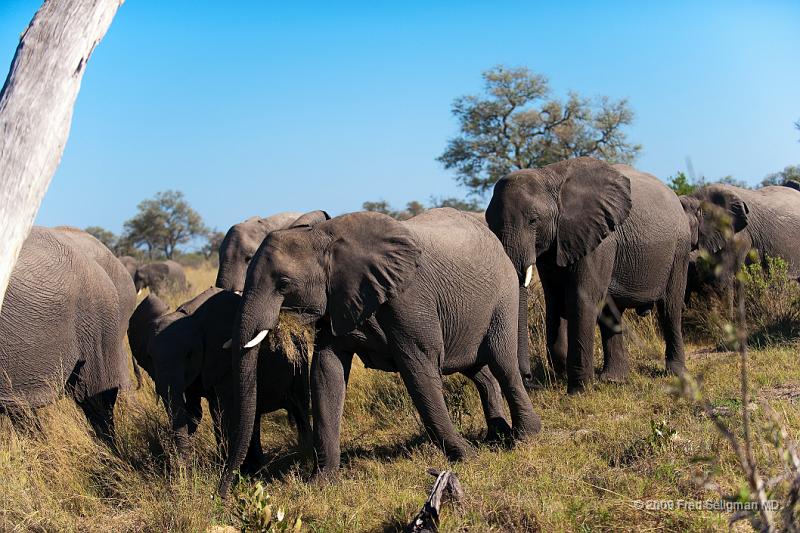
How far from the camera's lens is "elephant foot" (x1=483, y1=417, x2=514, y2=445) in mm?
7598

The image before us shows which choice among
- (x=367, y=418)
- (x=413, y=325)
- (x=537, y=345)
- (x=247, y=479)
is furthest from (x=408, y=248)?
Result: (x=537, y=345)

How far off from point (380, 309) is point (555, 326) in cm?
319

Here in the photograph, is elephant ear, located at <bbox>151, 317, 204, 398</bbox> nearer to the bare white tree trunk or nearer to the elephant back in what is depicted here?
the elephant back

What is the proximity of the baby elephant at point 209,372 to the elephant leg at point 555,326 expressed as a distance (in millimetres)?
2808

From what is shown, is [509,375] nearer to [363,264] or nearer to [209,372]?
[363,264]

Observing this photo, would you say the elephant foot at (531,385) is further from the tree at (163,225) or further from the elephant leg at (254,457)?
the tree at (163,225)

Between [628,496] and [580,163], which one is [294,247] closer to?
[628,496]

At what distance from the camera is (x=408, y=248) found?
693cm

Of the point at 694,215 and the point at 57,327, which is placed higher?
the point at 694,215

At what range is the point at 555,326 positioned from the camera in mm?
9633

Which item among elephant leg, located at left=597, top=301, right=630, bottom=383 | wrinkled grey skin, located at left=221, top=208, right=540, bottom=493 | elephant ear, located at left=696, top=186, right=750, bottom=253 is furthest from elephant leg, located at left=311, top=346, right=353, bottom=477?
elephant ear, located at left=696, top=186, right=750, bottom=253

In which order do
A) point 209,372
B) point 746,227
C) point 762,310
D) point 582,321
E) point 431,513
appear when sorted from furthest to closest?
point 746,227, point 762,310, point 582,321, point 209,372, point 431,513

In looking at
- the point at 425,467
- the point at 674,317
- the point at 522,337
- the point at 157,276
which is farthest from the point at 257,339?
the point at 157,276
